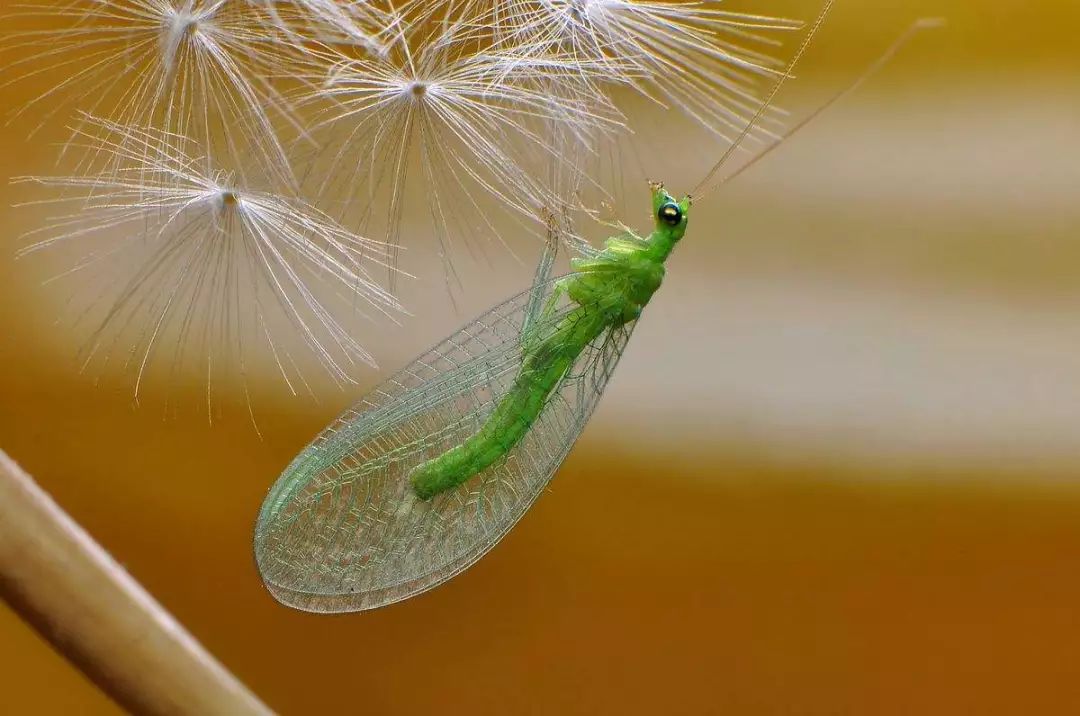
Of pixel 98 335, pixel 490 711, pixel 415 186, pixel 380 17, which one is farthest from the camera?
pixel 490 711

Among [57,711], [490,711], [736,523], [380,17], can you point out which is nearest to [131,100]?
[380,17]

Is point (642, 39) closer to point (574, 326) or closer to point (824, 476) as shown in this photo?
point (574, 326)

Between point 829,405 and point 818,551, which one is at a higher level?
point 829,405

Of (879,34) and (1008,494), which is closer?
(879,34)

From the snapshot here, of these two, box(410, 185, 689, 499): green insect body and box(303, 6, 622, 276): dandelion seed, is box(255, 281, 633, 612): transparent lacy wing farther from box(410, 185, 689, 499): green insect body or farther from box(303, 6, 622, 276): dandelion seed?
box(303, 6, 622, 276): dandelion seed

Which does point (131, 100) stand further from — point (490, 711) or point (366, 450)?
point (490, 711)

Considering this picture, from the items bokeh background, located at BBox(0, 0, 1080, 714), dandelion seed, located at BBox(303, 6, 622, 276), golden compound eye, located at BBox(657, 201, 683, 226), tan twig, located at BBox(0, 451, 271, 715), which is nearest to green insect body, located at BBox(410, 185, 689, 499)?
golden compound eye, located at BBox(657, 201, 683, 226)
